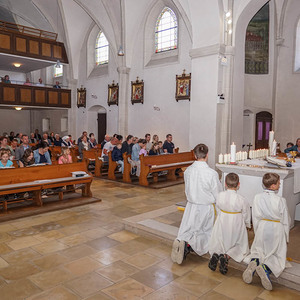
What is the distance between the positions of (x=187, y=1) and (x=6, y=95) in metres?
10.6

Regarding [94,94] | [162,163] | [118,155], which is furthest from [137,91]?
[162,163]

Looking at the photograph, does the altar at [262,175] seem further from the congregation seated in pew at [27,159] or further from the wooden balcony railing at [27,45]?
the wooden balcony railing at [27,45]

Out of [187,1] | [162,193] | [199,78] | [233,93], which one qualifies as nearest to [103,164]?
[162,193]

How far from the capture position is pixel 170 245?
187 inches

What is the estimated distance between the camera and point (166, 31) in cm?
1553

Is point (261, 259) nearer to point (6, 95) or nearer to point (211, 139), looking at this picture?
point (211, 139)

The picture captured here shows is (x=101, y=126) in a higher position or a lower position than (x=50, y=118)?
lower

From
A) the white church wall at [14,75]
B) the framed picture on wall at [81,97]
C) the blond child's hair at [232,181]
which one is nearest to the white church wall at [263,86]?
the framed picture on wall at [81,97]

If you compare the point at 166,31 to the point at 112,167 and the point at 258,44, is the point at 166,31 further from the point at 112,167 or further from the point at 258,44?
the point at 112,167

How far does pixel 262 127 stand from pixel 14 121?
→ 1766cm

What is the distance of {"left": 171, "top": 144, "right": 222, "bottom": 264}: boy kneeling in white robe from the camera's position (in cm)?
396

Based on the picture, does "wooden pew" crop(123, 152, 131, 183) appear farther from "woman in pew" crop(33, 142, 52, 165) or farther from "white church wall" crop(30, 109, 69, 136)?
"white church wall" crop(30, 109, 69, 136)

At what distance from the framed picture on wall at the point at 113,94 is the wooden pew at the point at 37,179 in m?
10.0

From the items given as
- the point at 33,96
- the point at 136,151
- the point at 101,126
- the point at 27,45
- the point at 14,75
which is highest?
the point at 27,45
